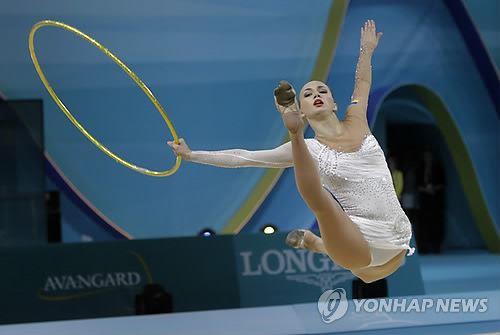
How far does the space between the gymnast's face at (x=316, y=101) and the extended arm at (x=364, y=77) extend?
235 mm

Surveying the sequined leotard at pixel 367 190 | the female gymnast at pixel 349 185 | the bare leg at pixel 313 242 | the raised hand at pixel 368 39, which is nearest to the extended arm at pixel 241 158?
the female gymnast at pixel 349 185

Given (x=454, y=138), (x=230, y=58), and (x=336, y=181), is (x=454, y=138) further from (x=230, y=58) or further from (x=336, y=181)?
(x=336, y=181)

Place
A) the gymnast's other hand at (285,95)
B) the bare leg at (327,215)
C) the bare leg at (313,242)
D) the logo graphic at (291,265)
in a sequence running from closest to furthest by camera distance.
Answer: the gymnast's other hand at (285,95), the bare leg at (327,215), the bare leg at (313,242), the logo graphic at (291,265)

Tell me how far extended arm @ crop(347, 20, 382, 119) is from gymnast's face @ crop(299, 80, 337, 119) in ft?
0.77

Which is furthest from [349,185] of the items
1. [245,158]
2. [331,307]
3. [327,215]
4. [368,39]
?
[331,307]

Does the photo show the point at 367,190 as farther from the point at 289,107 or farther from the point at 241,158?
the point at 289,107

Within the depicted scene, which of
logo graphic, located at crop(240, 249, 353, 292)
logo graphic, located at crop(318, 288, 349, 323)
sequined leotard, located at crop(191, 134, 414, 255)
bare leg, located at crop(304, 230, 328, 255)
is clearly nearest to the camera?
sequined leotard, located at crop(191, 134, 414, 255)

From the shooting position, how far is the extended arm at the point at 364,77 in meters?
5.14

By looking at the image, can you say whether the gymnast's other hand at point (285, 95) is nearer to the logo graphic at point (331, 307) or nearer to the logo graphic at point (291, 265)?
the logo graphic at point (331, 307)

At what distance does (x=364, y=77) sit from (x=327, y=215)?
45.1 inches

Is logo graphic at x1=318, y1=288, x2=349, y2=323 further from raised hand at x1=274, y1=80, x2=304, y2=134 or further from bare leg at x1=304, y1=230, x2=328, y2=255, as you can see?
raised hand at x1=274, y1=80, x2=304, y2=134

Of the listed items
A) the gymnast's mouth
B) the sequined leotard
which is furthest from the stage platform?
the gymnast's mouth

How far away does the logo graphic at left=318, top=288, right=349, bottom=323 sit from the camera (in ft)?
20.1

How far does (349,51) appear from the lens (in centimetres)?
902
